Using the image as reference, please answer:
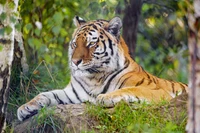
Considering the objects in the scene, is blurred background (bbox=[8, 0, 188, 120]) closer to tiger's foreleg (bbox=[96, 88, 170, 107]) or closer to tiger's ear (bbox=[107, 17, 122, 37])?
tiger's ear (bbox=[107, 17, 122, 37])

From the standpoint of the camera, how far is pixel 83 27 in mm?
6852

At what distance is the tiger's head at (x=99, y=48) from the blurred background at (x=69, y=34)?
22 centimetres

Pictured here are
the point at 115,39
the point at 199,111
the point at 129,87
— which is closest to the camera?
the point at 199,111

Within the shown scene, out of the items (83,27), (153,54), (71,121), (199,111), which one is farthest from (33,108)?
(153,54)

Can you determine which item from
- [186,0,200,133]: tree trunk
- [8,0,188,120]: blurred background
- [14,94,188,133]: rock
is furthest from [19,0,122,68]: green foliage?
[186,0,200,133]: tree trunk

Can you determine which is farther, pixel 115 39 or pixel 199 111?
pixel 115 39

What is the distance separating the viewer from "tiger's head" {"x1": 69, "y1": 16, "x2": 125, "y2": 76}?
655 cm

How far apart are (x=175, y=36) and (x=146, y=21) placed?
30.6 inches

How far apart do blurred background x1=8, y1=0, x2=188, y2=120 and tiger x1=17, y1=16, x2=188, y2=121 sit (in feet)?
0.85

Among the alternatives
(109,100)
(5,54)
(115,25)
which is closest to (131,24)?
(115,25)

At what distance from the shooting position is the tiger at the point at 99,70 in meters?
6.50

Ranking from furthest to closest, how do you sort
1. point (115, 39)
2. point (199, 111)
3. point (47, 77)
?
point (47, 77) → point (115, 39) → point (199, 111)

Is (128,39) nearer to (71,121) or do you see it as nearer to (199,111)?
(71,121)

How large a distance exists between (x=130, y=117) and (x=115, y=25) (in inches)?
52.7
